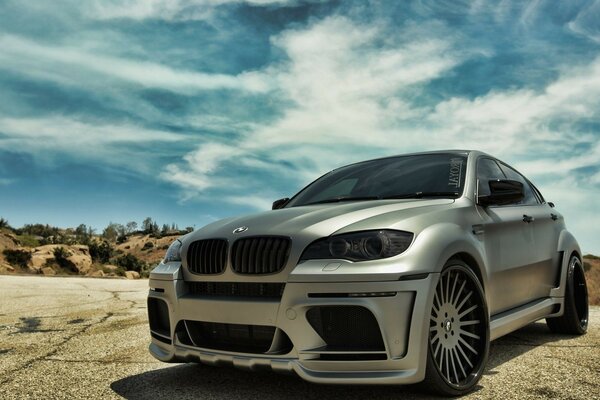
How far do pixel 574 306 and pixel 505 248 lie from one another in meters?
1.75

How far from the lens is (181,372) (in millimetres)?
4043

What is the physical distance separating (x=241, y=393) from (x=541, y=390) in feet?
6.07

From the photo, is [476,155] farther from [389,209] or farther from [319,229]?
[319,229]

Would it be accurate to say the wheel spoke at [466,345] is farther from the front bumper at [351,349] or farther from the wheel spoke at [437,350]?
the front bumper at [351,349]

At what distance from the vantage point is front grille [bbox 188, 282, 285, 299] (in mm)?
3064

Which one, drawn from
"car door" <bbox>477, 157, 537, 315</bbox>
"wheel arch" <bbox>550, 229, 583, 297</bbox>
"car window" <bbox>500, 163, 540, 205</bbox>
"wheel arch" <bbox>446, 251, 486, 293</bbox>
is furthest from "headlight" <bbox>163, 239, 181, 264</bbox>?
"wheel arch" <bbox>550, 229, 583, 297</bbox>

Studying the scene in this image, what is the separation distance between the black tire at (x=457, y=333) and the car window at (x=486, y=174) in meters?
0.94

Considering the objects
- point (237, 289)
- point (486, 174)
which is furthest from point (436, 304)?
point (486, 174)

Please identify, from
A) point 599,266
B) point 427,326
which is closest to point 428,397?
point 427,326

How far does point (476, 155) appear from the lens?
180 inches

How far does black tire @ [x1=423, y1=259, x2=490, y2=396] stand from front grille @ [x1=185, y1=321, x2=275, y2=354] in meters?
0.93

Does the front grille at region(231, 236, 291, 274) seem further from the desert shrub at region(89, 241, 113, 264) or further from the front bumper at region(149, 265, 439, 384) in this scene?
the desert shrub at region(89, 241, 113, 264)

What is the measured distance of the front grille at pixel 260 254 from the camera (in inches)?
122

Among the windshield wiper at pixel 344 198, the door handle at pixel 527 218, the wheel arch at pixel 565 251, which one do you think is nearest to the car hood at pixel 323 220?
the windshield wiper at pixel 344 198
